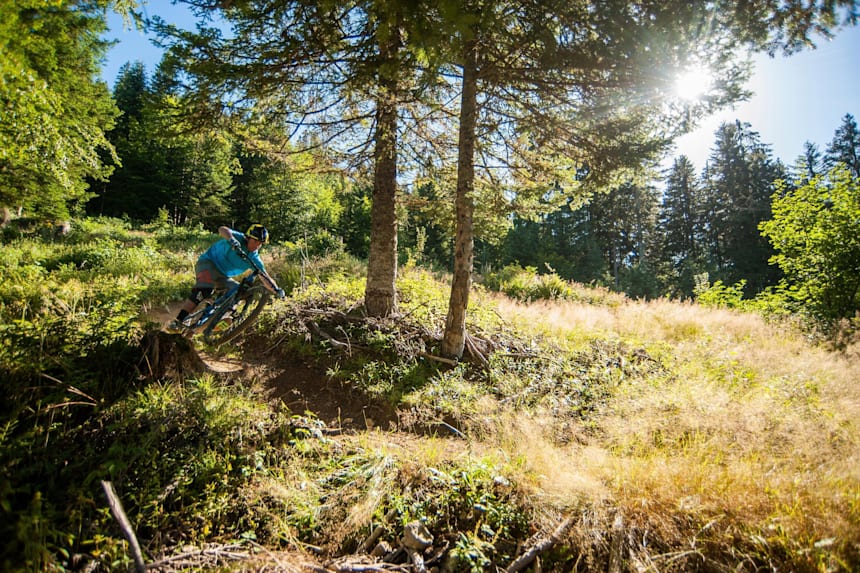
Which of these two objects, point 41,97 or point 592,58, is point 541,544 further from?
point 41,97

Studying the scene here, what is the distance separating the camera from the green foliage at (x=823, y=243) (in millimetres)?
9648

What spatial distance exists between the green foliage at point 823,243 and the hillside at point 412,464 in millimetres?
5619

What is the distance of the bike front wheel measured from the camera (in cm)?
604

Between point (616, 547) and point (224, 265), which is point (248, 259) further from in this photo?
point (616, 547)

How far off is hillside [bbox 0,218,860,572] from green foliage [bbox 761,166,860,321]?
562 centimetres

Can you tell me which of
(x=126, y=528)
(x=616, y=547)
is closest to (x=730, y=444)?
(x=616, y=547)

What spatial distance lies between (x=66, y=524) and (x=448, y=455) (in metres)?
2.99

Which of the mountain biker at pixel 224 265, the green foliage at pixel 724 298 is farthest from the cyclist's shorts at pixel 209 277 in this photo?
the green foliage at pixel 724 298

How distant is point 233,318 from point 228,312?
0.46ft

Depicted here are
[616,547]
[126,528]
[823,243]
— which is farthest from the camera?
A: [823,243]

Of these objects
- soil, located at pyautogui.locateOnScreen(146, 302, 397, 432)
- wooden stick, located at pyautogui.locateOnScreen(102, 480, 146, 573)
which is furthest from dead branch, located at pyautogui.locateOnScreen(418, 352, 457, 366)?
wooden stick, located at pyautogui.locateOnScreen(102, 480, 146, 573)

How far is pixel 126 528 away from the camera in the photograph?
2152mm

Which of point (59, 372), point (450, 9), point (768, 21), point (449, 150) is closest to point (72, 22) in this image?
point (449, 150)

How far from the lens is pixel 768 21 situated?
381cm
